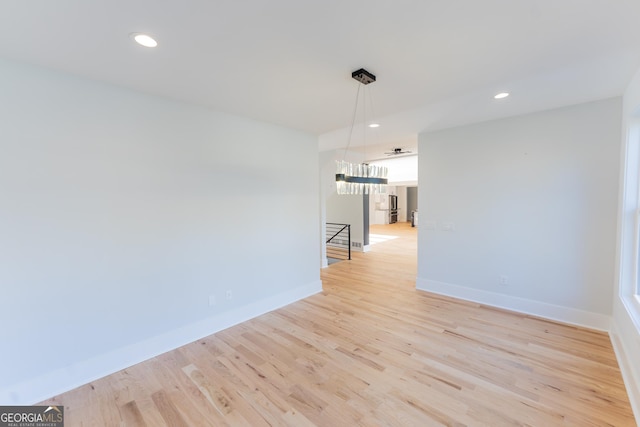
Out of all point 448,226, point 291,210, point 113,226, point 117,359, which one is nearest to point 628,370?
point 448,226

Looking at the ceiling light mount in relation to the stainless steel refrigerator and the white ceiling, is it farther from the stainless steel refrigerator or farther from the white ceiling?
the stainless steel refrigerator

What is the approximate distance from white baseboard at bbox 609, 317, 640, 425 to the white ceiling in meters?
2.40

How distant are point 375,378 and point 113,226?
106 inches

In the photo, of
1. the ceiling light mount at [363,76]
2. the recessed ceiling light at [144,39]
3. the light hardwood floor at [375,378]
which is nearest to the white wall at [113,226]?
the light hardwood floor at [375,378]

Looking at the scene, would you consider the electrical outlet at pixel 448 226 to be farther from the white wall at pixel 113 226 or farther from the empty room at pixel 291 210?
the white wall at pixel 113 226

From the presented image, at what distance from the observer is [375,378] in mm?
2248

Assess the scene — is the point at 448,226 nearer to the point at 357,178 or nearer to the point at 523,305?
the point at 523,305

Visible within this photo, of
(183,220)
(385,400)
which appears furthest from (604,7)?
(183,220)

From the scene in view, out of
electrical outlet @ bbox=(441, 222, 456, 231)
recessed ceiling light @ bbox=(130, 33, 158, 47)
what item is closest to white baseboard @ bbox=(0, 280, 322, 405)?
recessed ceiling light @ bbox=(130, 33, 158, 47)

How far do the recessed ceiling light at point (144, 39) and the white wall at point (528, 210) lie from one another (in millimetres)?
3744

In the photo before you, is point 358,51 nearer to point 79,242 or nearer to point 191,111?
point 191,111

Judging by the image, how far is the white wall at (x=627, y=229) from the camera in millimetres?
2292

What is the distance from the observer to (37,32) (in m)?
1.63

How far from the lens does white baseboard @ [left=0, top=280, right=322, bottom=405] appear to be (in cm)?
202
